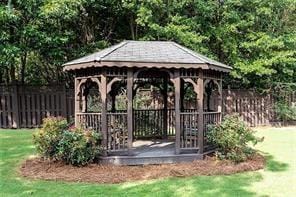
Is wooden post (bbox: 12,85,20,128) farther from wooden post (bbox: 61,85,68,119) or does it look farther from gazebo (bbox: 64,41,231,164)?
gazebo (bbox: 64,41,231,164)

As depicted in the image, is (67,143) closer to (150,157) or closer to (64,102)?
(150,157)

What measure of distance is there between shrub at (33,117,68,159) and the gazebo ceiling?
1602 mm

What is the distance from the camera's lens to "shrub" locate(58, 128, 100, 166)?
9359mm

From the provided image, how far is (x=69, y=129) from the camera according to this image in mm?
10023

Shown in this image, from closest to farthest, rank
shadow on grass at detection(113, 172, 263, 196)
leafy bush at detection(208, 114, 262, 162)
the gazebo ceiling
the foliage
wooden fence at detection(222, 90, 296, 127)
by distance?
shadow on grass at detection(113, 172, 263, 196)
the gazebo ceiling
leafy bush at detection(208, 114, 262, 162)
the foliage
wooden fence at detection(222, 90, 296, 127)

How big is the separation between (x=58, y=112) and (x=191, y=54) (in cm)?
980

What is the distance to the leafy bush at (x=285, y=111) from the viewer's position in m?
20.2

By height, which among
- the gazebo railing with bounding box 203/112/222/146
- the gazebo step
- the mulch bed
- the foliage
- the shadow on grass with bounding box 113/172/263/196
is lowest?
the shadow on grass with bounding box 113/172/263/196

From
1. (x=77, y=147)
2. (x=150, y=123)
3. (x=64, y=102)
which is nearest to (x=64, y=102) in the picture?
(x=64, y=102)

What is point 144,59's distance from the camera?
32.9 feet

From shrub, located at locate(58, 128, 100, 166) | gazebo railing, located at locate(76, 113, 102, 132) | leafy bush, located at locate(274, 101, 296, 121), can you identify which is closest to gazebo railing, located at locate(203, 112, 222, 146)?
gazebo railing, located at locate(76, 113, 102, 132)

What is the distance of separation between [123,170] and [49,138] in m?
1.89

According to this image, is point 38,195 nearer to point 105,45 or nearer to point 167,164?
point 167,164

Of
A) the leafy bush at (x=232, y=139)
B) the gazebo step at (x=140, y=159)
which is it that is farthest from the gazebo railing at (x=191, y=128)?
the gazebo step at (x=140, y=159)
